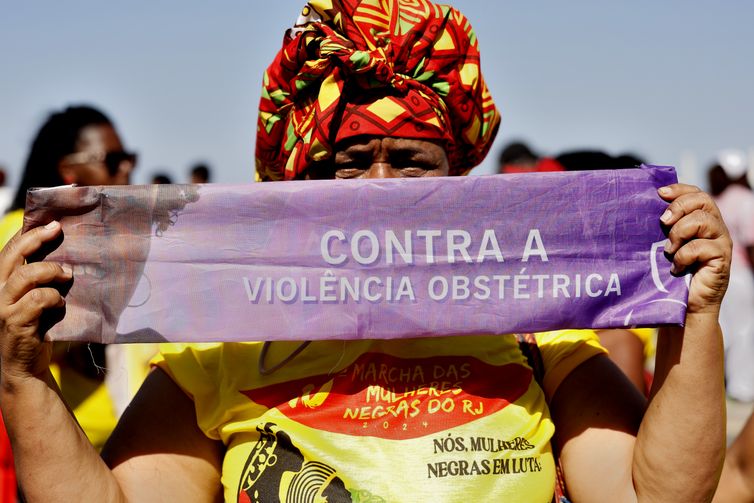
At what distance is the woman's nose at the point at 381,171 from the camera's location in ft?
8.33

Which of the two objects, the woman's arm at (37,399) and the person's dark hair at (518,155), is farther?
the person's dark hair at (518,155)

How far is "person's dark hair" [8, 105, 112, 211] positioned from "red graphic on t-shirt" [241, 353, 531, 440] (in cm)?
282

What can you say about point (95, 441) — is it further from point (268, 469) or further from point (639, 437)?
point (639, 437)

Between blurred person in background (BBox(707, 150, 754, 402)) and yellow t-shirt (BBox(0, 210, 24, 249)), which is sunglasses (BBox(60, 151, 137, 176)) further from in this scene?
blurred person in background (BBox(707, 150, 754, 402))

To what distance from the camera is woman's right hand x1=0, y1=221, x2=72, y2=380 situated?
214 centimetres

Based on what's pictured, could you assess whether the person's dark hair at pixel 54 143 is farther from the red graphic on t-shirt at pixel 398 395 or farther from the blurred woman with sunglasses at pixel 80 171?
the red graphic on t-shirt at pixel 398 395

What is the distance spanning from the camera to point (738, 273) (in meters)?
9.52

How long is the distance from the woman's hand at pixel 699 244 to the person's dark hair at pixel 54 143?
343 centimetres

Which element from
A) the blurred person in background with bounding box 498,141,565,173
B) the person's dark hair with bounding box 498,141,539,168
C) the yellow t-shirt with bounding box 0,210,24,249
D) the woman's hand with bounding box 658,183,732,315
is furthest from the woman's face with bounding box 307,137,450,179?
the person's dark hair with bounding box 498,141,539,168

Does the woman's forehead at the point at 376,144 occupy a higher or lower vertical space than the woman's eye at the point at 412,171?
higher

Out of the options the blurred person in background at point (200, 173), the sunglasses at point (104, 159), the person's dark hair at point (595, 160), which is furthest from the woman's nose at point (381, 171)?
the blurred person in background at point (200, 173)

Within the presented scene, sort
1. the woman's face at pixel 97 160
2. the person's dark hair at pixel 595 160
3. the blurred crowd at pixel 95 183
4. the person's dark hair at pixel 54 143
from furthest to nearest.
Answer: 1. the woman's face at pixel 97 160
2. the person's dark hair at pixel 54 143
3. the person's dark hair at pixel 595 160
4. the blurred crowd at pixel 95 183

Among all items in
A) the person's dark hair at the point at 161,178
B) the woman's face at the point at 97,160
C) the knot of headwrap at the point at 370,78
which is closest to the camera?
the knot of headwrap at the point at 370,78

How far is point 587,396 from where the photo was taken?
2443 mm
